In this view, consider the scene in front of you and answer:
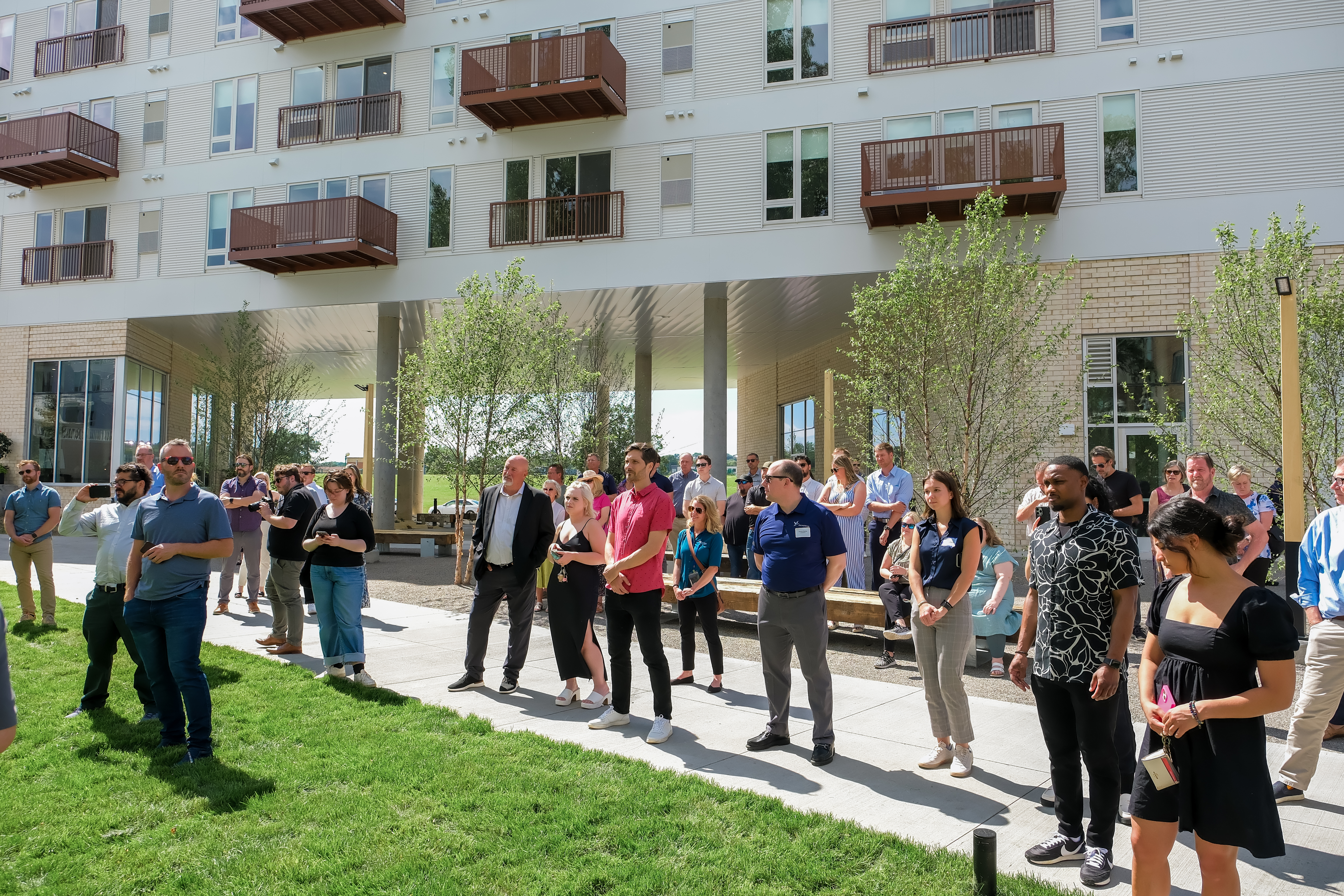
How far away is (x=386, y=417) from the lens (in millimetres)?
21469

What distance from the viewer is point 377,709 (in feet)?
20.5

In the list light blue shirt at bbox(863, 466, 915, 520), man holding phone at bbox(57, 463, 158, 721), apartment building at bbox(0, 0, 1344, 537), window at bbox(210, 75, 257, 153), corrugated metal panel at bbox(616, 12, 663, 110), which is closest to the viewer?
man holding phone at bbox(57, 463, 158, 721)

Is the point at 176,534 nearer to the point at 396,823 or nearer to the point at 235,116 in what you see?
the point at 396,823

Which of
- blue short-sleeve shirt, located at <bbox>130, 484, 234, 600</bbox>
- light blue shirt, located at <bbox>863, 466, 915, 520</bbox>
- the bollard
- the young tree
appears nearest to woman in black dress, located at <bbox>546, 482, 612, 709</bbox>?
blue short-sleeve shirt, located at <bbox>130, 484, 234, 600</bbox>

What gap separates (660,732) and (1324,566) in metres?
4.06

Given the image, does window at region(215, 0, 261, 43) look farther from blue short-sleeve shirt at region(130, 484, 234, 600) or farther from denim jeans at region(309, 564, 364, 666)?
blue short-sleeve shirt at region(130, 484, 234, 600)

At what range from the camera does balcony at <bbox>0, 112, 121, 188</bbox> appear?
23.0 metres

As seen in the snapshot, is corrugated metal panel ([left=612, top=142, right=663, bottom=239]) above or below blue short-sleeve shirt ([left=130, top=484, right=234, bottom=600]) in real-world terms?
above

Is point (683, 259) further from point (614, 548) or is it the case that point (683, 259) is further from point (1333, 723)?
point (1333, 723)

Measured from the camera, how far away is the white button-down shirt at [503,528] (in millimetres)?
7039

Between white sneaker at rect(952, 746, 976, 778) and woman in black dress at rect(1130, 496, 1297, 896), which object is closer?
woman in black dress at rect(1130, 496, 1297, 896)

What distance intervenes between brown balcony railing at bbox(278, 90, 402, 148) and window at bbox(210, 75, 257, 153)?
108 centimetres

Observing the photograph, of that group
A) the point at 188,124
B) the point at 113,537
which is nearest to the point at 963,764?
the point at 113,537

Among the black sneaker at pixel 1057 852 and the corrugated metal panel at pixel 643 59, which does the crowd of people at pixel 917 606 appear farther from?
the corrugated metal panel at pixel 643 59
